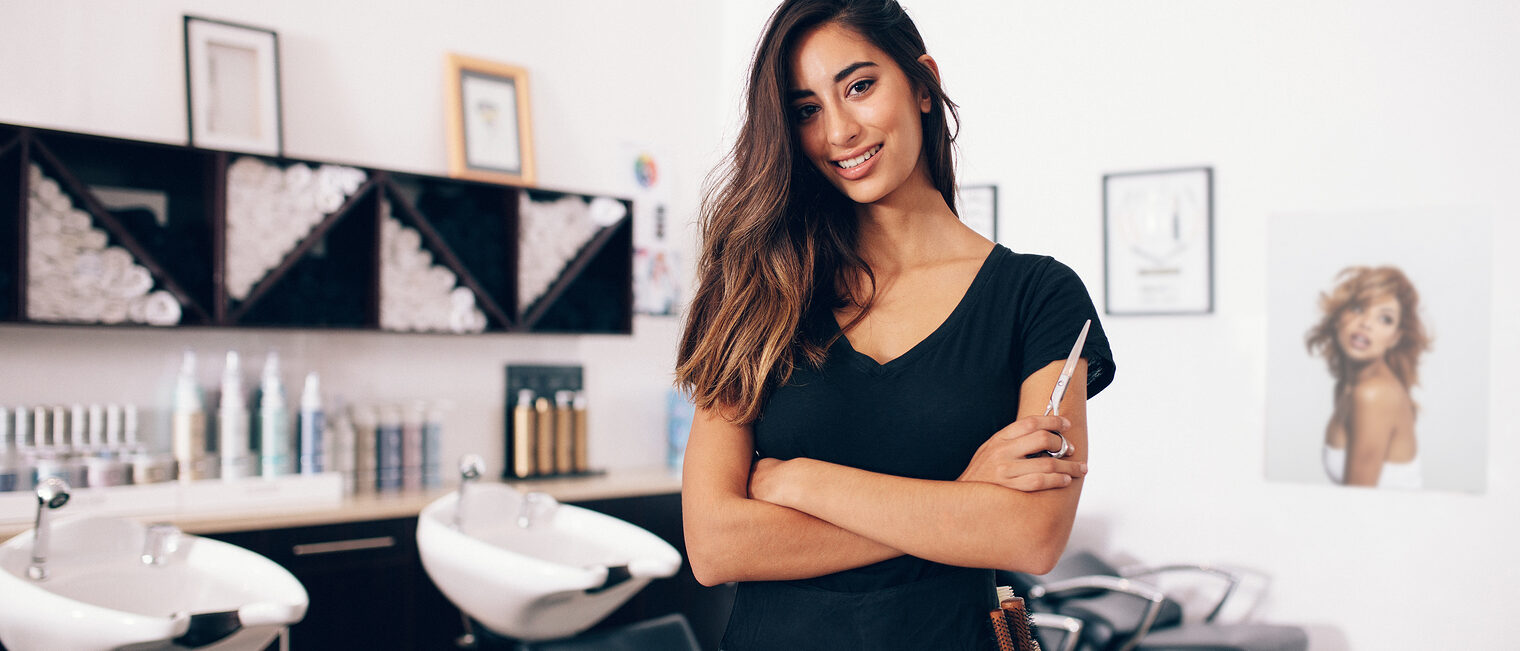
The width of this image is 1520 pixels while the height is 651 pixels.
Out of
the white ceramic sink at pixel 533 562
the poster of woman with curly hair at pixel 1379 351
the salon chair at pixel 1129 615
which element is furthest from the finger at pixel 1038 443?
the poster of woman with curly hair at pixel 1379 351

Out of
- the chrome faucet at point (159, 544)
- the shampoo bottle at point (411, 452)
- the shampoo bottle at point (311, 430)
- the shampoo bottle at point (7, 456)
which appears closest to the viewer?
the chrome faucet at point (159, 544)

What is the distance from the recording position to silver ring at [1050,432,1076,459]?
109 cm

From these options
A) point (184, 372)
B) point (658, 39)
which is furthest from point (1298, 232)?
point (184, 372)

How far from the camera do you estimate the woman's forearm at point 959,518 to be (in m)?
1.10

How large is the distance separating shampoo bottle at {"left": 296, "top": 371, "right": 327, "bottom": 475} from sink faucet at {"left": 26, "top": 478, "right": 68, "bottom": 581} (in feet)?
2.83

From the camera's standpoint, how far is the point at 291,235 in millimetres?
2830

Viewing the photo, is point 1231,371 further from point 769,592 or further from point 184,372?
point 184,372

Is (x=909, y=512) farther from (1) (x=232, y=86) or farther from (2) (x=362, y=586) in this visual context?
(1) (x=232, y=86)

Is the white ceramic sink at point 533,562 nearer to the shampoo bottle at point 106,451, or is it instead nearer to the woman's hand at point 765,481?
the shampoo bottle at point 106,451

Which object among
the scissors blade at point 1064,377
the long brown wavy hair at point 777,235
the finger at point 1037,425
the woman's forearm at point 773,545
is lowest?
the woman's forearm at point 773,545

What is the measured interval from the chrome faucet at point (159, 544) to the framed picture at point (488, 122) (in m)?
1.49

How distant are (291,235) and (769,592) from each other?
2.17 m

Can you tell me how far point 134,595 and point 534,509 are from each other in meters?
0.95

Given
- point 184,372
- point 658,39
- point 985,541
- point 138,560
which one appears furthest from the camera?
point 658,39
